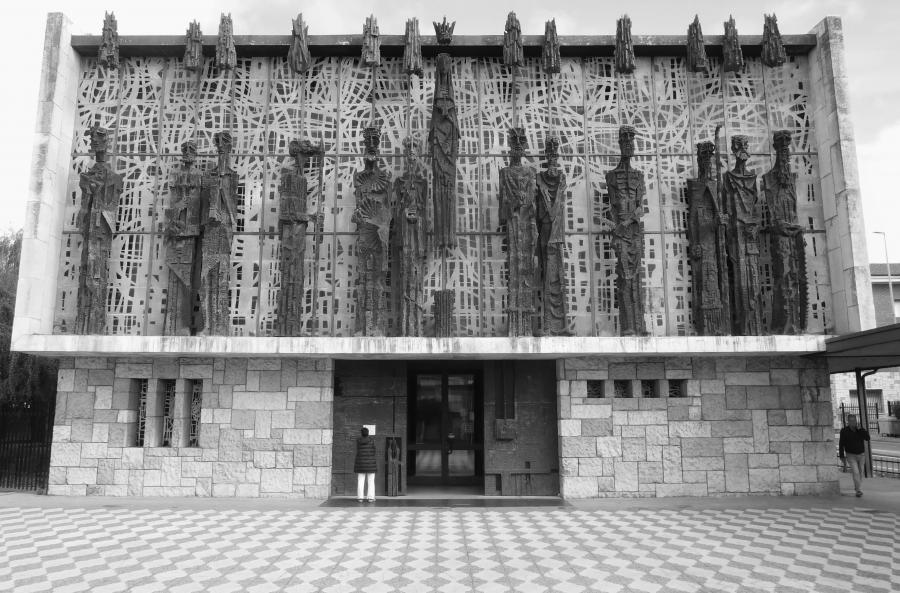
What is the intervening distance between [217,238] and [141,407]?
11.2ft

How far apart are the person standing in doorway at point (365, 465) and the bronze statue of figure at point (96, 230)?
16.0 ft

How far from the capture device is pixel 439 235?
10.5 m

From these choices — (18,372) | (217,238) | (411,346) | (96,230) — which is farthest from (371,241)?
(18,372)

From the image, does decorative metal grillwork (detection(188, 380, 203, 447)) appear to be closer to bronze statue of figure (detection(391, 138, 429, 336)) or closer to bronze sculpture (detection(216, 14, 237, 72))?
bronze statue of figure (detection(391, 138, 429, 336))

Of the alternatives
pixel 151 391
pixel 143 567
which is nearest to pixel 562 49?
pixel 151 391

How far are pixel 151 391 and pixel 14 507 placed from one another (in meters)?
2.54

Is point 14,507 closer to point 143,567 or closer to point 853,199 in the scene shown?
point 143,567

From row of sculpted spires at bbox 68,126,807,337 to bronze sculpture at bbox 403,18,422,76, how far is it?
1.44 m

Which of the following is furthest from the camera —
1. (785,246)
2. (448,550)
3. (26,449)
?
(26,449)

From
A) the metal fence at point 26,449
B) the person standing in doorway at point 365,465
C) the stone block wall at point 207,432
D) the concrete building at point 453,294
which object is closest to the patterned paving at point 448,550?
the person standing in doorway at point 365,465

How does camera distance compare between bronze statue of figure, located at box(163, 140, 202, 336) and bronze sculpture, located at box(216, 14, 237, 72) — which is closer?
bronze statue of figure, located at box(163, 140, 202, 336)

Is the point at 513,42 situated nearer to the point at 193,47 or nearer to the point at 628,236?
the point at 628,236

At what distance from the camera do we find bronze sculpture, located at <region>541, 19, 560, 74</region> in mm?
11055

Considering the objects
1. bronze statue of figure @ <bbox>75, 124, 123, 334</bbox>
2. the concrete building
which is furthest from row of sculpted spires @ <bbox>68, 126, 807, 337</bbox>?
the concrete building
